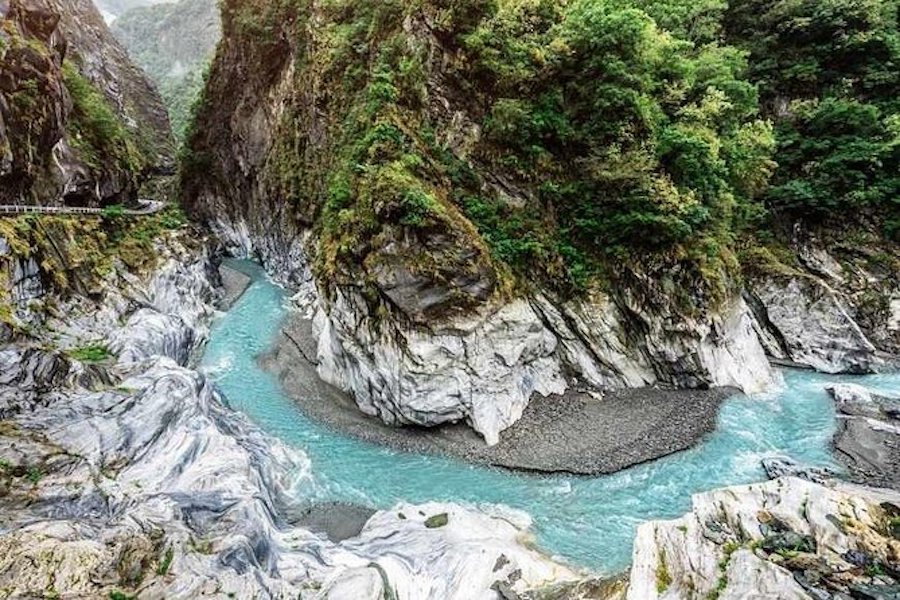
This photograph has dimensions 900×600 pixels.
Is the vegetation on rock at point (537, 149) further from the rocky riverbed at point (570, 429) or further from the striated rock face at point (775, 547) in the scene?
the striated rock face at point (775, 547)

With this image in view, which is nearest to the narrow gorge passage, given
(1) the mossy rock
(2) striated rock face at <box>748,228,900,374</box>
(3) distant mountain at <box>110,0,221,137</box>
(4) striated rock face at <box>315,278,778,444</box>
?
(1) the mossy rock

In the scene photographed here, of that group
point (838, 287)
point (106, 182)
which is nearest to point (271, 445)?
point (106, 182)

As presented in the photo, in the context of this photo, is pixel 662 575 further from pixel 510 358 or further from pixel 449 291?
pixel 449 291

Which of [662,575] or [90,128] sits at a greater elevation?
[90,128]

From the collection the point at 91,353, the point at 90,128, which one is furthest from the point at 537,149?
the point at 90,128

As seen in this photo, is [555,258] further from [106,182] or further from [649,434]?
[106,182]
